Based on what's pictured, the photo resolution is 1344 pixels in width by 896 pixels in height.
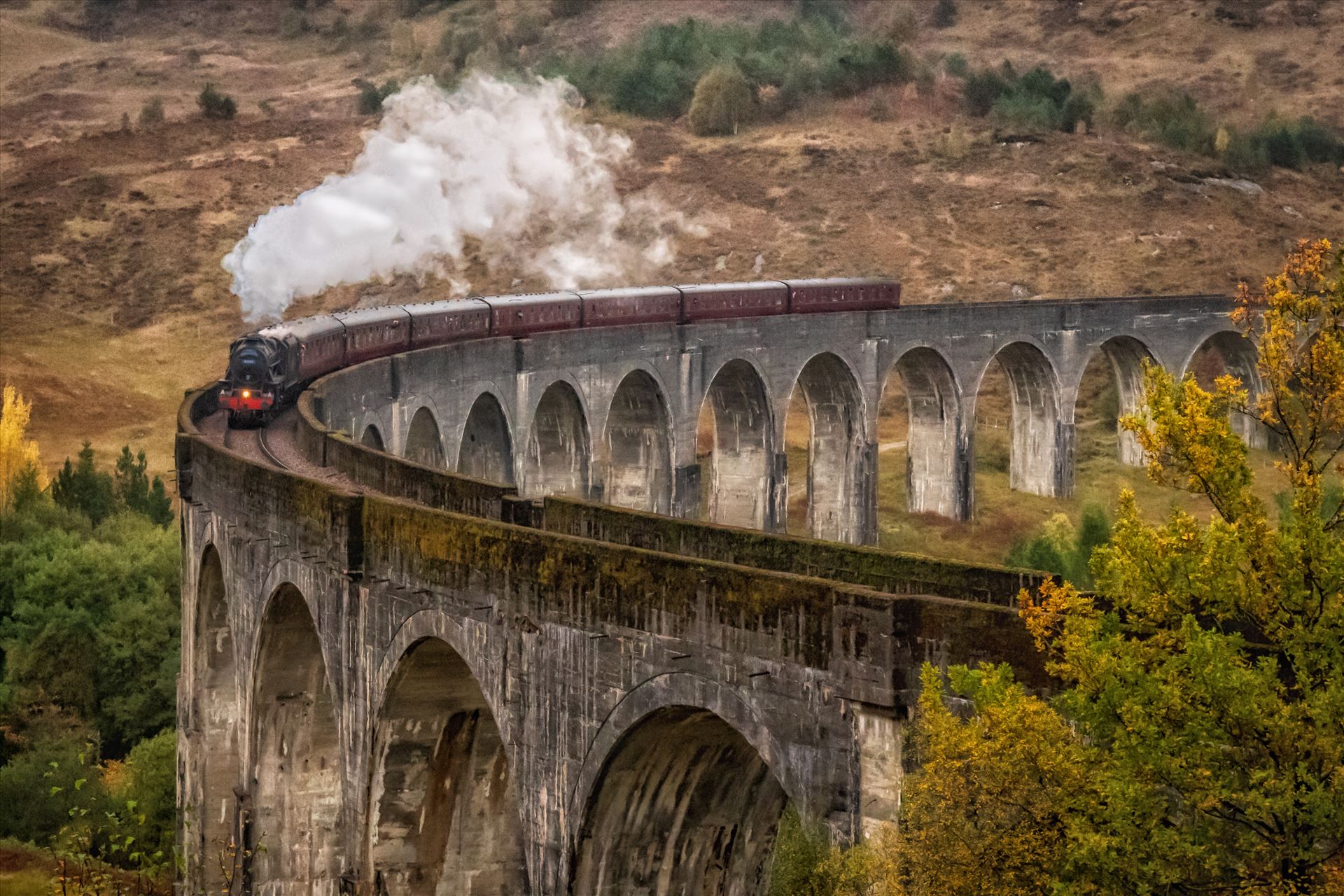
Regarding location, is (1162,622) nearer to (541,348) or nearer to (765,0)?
(541,348)

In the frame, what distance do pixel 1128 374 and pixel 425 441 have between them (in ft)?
104

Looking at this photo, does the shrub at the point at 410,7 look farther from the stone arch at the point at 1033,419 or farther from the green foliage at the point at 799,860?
the green foliage at the point at 799,860

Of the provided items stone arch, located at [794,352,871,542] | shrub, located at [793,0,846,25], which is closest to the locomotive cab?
stone arch, located at [794,352,871,542]

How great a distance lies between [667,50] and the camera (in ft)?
346

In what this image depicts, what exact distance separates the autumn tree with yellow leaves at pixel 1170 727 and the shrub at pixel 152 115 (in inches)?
3500

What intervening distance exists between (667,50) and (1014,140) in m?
20.9

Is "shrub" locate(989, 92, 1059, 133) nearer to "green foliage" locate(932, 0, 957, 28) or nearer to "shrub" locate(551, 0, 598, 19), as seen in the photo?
"green foliage" locate(932, 0, 957, 28)

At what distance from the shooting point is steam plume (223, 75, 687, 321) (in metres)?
69.6

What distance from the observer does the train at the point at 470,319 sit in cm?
3628

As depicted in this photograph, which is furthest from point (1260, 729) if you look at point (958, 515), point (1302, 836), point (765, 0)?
point (765, 0)

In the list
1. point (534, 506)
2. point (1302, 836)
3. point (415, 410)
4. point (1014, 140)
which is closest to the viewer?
point (1302, 836)

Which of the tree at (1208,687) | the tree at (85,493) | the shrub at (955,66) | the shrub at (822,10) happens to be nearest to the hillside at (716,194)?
the shrub at (955,66)

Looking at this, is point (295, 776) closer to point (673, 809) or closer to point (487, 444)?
point (673, 809)

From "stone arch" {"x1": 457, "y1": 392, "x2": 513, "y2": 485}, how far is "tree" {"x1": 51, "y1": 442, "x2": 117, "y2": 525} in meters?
13.4
